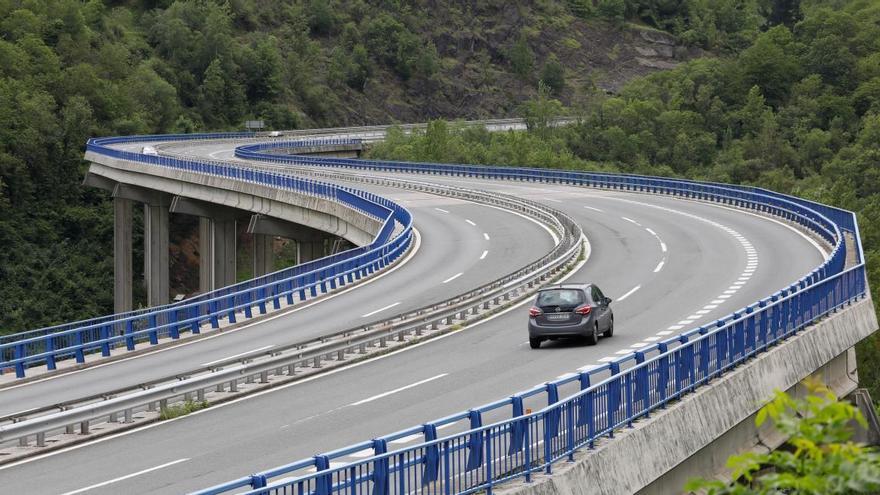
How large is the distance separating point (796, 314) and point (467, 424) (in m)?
9.80

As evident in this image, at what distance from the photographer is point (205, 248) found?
81.0 meters

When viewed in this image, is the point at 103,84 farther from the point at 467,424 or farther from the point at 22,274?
the point at 467,424

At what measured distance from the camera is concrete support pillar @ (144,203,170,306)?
85938mm

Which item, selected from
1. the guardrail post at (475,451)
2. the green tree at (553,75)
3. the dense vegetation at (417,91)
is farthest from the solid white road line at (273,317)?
the green tree at (553,75)

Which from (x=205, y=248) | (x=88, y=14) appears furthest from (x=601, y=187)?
(x=88, y=14)

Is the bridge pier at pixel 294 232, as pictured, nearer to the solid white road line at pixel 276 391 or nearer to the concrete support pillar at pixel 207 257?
the concrete support pillar at pixel 207 257

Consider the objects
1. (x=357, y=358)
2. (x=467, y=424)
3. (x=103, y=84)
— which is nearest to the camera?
(x=467, y=424)

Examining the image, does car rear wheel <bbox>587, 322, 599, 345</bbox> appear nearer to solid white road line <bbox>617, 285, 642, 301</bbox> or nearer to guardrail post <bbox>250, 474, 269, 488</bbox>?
solid white road line <bbox>617, 285, 642, 301</bbox>

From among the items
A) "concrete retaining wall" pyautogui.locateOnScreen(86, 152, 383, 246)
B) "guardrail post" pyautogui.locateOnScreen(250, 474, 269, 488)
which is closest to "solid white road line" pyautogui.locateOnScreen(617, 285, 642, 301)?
"concrete retaining wall" pyautogui.locateOnScreen(86, 152, 383, 246)

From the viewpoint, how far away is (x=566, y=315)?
2930 cm

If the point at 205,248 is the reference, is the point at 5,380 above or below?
above

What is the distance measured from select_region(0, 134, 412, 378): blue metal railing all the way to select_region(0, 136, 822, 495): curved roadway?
0.82 meters

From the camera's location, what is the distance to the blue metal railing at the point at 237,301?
1198 inches

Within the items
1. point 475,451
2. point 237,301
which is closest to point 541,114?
point 237,301
